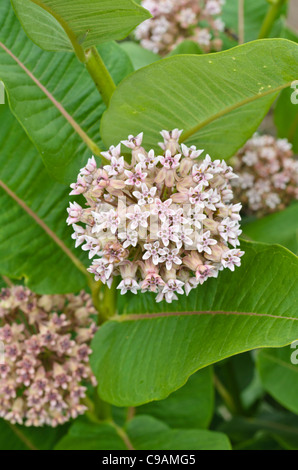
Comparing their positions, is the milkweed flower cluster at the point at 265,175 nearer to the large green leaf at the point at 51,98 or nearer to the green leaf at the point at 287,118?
the green leaf at the point at 287,118

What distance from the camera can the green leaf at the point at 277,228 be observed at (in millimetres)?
960

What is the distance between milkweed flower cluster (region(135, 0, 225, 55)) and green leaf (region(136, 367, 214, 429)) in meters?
0.69

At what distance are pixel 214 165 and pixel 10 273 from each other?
1.15 feet

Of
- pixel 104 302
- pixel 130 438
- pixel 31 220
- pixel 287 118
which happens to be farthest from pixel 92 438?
pixel 287 118

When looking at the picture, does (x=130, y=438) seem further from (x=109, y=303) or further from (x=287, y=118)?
(x=287, y=118)

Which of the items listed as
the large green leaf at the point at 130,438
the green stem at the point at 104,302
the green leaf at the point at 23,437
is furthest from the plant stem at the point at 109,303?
the green leaf at the point at 23,437

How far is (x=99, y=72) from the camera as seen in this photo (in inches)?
26.0

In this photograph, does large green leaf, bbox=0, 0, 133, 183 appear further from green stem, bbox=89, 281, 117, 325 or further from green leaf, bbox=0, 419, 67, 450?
green leaf, bbox=0, 419, 67, 450

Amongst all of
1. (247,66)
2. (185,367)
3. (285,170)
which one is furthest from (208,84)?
(285,170)

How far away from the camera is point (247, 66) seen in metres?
0.56

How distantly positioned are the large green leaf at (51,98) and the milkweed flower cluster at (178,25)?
0.44 meters

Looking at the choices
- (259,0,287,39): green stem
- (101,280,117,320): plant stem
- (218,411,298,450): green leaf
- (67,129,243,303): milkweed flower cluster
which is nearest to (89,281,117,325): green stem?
(101,280,117,320): plant stem

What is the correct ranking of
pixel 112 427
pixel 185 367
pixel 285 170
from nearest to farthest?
1. pixel 185 367
2. pixel 112 427
3. pixel 285 170

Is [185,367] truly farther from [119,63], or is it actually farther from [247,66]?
[119,63]
